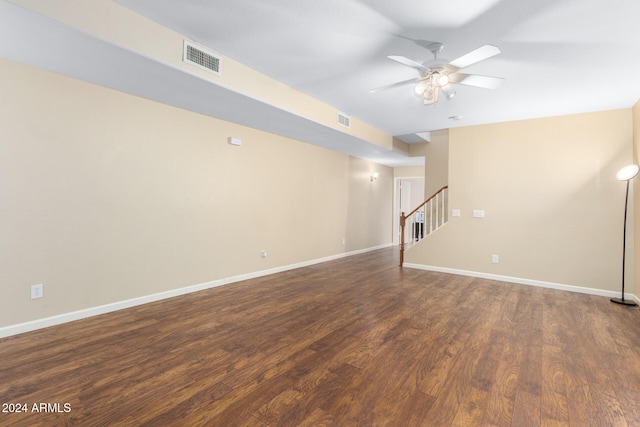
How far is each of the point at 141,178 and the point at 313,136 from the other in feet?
9.24

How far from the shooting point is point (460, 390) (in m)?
1.89

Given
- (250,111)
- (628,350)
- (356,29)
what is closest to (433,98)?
(356,29)

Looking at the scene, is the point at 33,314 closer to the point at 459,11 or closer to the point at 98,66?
the point at 98,66

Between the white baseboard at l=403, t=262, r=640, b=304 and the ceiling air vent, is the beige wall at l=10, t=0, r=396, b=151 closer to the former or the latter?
the ceiling air vent

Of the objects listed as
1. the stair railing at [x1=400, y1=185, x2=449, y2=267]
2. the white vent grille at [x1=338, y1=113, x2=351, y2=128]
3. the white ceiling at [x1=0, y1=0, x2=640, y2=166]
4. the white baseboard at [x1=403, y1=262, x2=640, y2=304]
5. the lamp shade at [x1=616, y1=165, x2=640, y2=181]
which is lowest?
the white baseboard at [x1=403, y1=262, x2=640, y2=304]

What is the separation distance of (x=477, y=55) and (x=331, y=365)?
271cm

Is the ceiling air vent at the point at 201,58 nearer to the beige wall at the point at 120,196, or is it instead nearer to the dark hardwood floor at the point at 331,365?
the beige wall at the point at 120,196

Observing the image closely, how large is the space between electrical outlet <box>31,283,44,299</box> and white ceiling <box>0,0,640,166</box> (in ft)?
6.89

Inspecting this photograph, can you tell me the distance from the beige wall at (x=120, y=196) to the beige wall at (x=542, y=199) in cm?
327

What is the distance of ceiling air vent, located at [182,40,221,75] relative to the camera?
2730 mm

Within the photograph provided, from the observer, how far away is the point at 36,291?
2781 mm

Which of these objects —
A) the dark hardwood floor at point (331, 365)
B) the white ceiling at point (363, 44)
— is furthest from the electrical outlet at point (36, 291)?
the white ceiling at point (363, 44)

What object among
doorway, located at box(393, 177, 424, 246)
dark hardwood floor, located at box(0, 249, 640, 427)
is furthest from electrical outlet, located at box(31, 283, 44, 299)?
doorway, located at box(393, 177, 424, 246)

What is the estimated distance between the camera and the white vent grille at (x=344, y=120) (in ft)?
15.3
